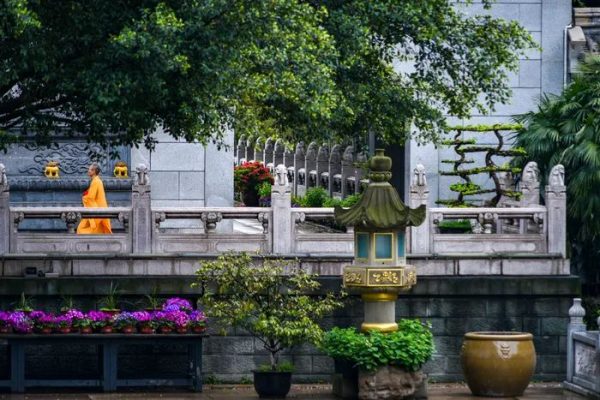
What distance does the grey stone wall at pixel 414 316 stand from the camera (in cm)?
2509

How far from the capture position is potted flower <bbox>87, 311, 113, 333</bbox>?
Result: 23672mm

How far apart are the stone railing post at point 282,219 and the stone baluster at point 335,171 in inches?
859

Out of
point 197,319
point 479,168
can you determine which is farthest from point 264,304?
point 479,168

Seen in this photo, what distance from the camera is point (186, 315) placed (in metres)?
24.0

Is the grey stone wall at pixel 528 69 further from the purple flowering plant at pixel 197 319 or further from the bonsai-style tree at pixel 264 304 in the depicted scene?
the purple flowering plant at pixel 197 319

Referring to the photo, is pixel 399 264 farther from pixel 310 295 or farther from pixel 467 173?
pixel 467 173

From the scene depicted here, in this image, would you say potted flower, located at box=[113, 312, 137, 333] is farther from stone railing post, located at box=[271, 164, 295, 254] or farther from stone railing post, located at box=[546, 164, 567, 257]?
stone railing post, located at box=[546, 164, 567, 257]

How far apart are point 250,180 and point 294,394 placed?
22803 mm

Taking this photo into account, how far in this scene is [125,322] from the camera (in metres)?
23.7

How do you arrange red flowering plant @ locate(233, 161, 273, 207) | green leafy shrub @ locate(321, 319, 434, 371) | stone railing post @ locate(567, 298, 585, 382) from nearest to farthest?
green leafy shrub @ locate(321, 319, 434, 371), stone railing post @ locate(567, 298, 585, 382), red flowering plant @ locate(233, 161, 273, 207)

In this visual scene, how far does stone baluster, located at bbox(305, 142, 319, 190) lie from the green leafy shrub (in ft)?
97.2

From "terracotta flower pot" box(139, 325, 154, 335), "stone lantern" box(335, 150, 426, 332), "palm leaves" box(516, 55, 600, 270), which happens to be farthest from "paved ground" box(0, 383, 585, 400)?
"palm leaves" box(516, 55, 600, 270)

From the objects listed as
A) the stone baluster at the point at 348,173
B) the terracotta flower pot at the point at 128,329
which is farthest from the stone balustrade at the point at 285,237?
the stone baluster at the point at 348,173

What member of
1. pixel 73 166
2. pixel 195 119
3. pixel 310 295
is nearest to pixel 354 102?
pixel 310 295
